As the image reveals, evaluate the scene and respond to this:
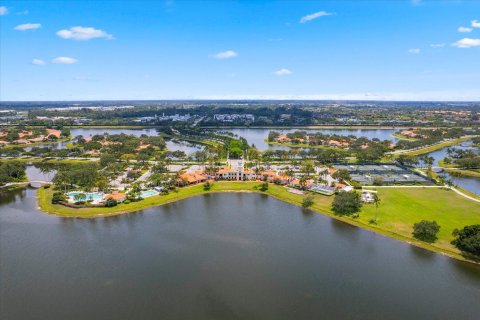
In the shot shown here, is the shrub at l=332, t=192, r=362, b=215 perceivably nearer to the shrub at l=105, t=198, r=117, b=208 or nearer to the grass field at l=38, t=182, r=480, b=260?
the grass field at l=38, t=182, r=480, b=260

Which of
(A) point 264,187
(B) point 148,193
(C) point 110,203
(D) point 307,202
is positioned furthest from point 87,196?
(D) point 307,202

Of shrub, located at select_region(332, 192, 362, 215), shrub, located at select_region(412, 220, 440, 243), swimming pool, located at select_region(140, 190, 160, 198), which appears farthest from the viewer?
swimming pool, located at select_region(140, 190, 160, 198)

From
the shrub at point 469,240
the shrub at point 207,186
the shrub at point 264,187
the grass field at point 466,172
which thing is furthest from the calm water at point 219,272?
the grass field at point 466,172

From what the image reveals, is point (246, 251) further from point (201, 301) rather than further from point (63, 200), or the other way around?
point (63, 200)

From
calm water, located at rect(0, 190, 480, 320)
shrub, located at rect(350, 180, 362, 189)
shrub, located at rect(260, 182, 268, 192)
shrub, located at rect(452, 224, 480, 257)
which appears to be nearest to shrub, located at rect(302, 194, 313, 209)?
calm water, located at rect(0, 190, 480, 320)

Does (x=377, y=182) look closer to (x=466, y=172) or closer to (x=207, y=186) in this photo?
(x=466, y=172)

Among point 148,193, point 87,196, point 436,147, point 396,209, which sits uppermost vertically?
point 436,147
